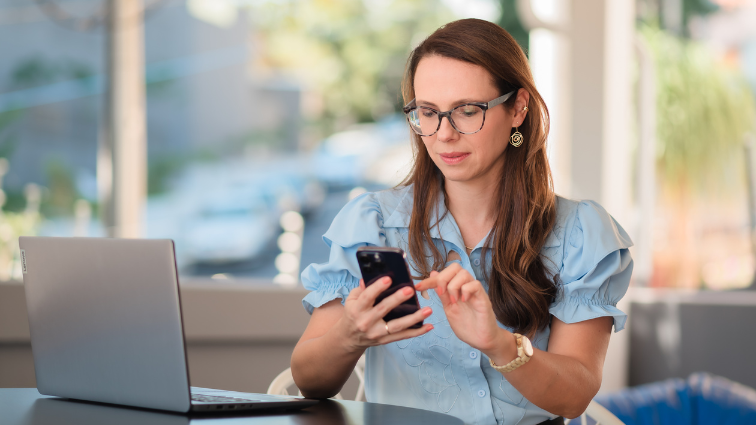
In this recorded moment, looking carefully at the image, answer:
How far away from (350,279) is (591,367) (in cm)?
47

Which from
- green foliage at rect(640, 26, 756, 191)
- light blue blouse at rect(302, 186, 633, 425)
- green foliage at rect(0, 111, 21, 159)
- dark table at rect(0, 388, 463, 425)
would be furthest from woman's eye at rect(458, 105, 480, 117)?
green foliage at rect(0, 111, 21, 159)

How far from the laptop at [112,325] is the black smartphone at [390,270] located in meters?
0.22

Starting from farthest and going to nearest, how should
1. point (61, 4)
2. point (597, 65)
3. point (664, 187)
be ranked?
point (61, 4)
point (664, 187)
point (597, 65)

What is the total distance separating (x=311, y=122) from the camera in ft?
14.8

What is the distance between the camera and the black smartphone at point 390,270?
98 cm

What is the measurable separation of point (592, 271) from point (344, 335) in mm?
495

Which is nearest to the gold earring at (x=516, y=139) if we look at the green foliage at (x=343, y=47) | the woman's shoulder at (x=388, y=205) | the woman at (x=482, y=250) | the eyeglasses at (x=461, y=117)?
the woman at (x=482, y=250)

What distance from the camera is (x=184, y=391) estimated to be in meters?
0.96

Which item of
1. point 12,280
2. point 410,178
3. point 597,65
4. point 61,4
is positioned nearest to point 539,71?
point 597,65

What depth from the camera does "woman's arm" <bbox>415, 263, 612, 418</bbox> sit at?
3.38ft

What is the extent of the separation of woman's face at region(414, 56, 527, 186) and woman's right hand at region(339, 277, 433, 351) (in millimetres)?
387

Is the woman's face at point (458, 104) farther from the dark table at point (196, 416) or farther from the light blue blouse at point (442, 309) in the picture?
the dark table at point (196, 416)

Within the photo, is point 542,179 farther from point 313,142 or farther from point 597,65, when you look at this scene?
point 313,142

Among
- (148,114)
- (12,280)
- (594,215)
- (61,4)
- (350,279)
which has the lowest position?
(12,280)
